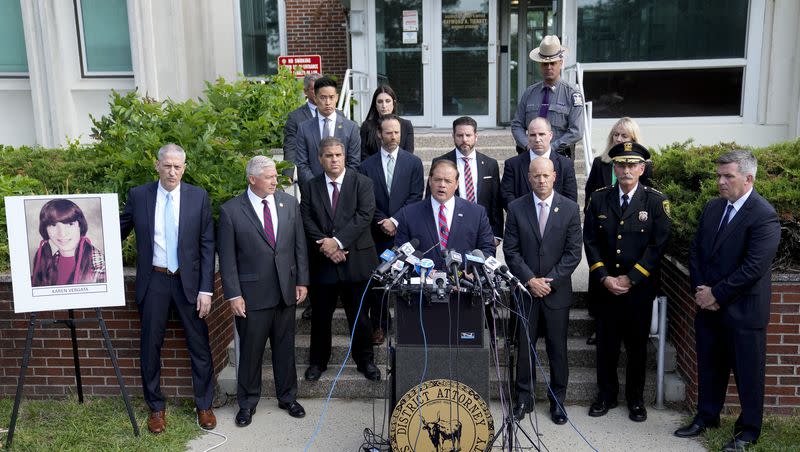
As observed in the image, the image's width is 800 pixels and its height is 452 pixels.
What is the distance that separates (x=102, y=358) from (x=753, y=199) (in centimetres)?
533

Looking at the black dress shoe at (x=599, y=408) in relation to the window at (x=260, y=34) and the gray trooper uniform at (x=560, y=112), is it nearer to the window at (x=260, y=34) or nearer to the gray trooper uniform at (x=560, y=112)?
the gray trooper uniform at (x=560, y=112)

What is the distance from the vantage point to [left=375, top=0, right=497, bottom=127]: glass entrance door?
11922mm

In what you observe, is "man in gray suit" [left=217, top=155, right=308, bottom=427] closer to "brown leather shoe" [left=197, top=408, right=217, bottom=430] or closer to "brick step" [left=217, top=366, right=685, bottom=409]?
"brown leather shoe" [left=197, top=408, right=217, bottom=430]

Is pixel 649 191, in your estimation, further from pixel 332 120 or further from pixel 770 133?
pixel 770 133

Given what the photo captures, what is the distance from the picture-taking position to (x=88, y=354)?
5984 mm

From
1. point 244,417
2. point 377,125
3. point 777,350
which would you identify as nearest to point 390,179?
point 377,125

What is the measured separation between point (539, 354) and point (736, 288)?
1898 millimetres

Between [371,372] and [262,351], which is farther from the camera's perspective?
[371,372]

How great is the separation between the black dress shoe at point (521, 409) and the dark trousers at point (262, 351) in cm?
181

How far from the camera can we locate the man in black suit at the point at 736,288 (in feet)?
15.4

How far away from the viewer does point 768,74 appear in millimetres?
11305

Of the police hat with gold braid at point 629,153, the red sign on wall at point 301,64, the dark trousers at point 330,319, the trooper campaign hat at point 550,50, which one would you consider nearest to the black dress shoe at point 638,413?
the police hat with gold braid at point 629,153

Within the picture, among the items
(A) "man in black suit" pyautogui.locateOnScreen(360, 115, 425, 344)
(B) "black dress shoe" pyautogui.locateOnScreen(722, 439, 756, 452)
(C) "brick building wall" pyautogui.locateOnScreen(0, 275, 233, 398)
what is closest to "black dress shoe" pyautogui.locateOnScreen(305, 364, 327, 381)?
(A) "man in black suit" pyautogui.locateOnScreen(360, 115, 425, 344)

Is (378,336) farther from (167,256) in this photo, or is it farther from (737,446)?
(737,446)
